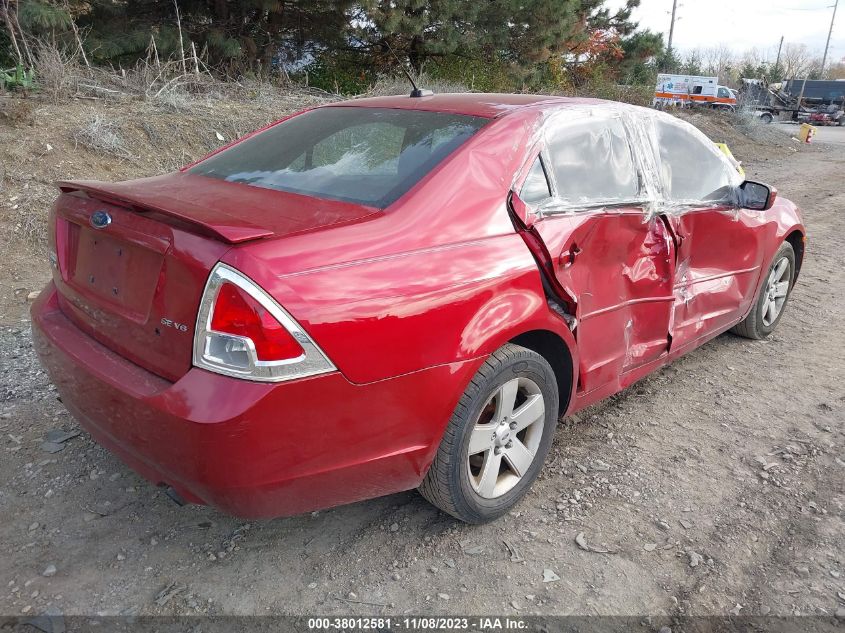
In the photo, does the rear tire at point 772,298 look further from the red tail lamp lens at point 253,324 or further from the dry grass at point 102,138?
the dry grass at point 102,138

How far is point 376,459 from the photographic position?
7.25 feet

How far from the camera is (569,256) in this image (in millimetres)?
2750

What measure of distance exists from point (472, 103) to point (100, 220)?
1652mm

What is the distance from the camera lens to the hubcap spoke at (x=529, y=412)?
8.88 ft

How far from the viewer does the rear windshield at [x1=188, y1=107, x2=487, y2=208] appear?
2.57 m

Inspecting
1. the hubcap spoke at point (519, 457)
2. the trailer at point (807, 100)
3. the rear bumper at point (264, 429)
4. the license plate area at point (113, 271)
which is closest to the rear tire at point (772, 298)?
the hubcap spoke at point (519, 457)

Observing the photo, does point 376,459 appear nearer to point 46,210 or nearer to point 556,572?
point 556,572

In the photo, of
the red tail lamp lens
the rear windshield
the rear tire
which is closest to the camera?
the red tail lamp lens

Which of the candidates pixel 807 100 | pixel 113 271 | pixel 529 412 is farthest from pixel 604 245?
pixel 807 100

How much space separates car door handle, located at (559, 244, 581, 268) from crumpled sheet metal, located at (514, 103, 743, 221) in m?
0.16

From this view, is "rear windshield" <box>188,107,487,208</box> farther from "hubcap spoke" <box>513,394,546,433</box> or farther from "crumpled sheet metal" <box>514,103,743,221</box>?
"hubcap spoke" <box>513,394,546,433</box>

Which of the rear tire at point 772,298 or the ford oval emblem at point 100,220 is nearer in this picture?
the ford oval emblem at point 100,220

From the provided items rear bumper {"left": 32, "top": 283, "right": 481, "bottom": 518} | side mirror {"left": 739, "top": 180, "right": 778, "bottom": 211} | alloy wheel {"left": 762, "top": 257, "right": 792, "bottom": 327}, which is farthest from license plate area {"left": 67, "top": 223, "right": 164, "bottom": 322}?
alloy wheel {"left": 762, "top": 257, "right": 792, "bottom": 327}

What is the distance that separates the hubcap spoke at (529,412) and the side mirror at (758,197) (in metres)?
2.13
